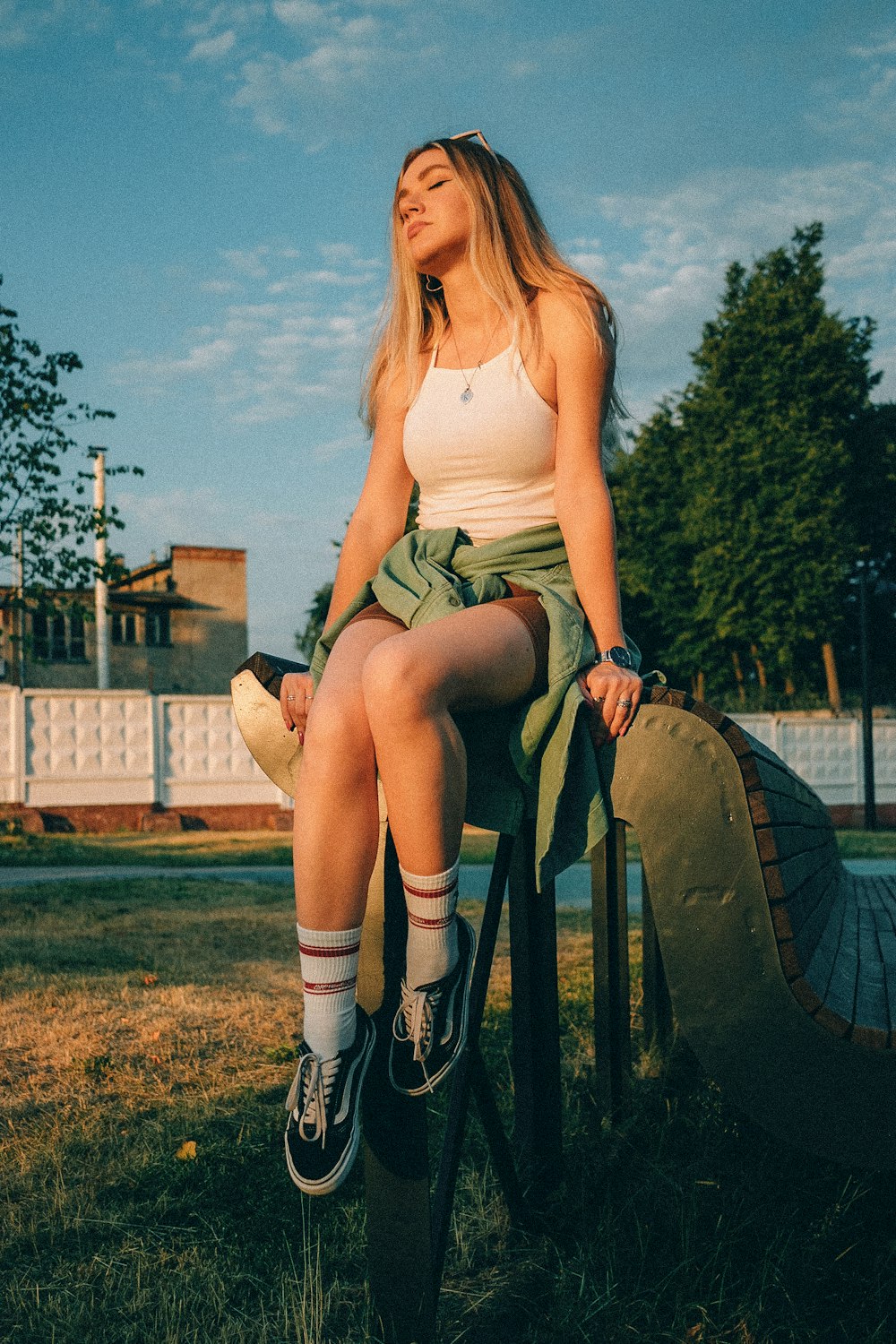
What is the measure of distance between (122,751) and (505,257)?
43.0ft

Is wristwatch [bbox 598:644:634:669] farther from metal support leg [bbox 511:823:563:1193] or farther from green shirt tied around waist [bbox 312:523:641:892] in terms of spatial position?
metal support leg [bbox 511:823:563:1193]

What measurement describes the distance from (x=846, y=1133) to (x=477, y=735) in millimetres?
853

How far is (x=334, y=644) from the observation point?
6.57 ft

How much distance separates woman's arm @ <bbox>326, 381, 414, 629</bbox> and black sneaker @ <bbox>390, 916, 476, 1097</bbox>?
36.3 inches

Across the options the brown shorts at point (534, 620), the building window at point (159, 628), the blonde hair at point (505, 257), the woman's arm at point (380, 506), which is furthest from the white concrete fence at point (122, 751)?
the building window at point (159, 628)

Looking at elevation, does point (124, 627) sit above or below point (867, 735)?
above

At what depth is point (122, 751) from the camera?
1442 cm

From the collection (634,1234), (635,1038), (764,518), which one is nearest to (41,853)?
(635,1038)

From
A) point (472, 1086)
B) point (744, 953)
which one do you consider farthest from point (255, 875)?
point (744, 953)

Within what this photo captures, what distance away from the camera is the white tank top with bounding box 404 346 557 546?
2168 millimetres

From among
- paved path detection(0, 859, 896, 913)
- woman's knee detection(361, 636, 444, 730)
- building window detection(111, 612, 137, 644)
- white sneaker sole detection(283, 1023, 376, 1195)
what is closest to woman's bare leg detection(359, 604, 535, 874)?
woman's knee detection(361, 636, 444, 730)

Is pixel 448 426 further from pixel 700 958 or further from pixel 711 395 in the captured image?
pixel 711 395

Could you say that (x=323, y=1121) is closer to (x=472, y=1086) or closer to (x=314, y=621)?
(x=472, y=1086)

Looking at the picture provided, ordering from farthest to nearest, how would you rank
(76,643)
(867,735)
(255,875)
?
(76,643), (867,735), (255,875)
